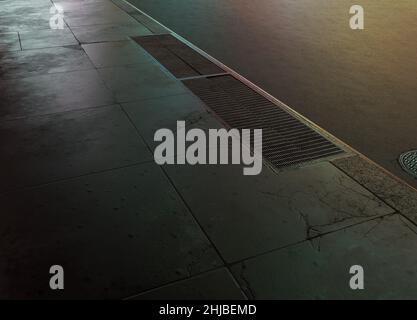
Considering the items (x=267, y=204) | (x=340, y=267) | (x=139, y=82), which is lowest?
(x=340, y=267)

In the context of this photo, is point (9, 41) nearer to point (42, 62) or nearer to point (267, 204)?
point (42, 62)

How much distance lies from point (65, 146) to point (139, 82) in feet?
5.58

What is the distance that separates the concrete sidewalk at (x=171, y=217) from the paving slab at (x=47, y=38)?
225 centimetres

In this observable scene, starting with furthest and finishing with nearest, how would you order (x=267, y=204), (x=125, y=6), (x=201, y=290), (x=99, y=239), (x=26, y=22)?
(x=125, y=6), (x=26, y=22), (x=267, y=204), (x=99, y=239), (x=201, y=290)

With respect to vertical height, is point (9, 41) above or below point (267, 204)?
Answer: above

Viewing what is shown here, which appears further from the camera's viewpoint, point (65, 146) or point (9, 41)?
point (9, 41)

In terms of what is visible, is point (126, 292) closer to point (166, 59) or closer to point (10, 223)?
point (10, 223)

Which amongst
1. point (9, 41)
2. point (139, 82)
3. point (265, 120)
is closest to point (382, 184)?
point (265, 120)

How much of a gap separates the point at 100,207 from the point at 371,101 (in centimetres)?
343

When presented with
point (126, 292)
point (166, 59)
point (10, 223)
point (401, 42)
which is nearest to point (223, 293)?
point (126, 292)

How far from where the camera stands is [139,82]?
4871mm

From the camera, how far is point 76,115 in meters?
4.02

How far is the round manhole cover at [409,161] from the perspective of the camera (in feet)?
10.6

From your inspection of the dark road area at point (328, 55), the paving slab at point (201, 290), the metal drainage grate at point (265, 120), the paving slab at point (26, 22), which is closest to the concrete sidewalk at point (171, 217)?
the paving slab at point (201, 290)
